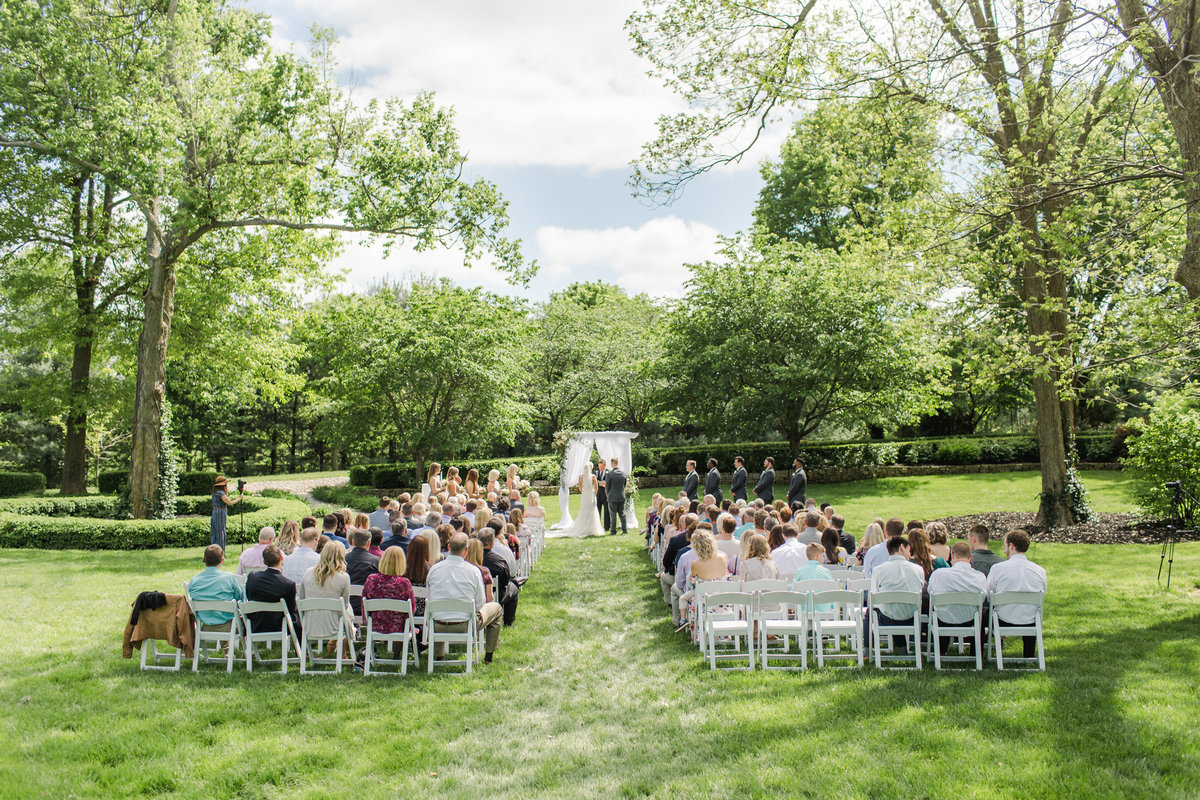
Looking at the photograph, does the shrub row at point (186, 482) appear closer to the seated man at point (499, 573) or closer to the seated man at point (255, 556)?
the seated man at point (255, 556)

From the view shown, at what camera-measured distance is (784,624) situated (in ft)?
24.1

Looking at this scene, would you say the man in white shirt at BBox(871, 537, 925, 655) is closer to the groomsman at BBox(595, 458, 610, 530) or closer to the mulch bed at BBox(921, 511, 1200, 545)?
the mulch bed at BBox(921, 511, 1200, 545)

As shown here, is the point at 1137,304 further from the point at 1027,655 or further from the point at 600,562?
the point at 600,562

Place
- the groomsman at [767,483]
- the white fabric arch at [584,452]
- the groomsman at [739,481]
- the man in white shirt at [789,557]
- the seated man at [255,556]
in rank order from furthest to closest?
the white fabric arch at [584,452] → the groomsman at [739,481] → the groomsman at [767,483] → the man in white shirt at [789,557] → the seated man at [255,556]

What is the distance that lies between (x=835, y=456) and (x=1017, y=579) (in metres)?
18.9

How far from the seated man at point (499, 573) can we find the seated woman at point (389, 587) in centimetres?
117

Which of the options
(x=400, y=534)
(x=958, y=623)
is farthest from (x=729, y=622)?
(x=400, y=534)

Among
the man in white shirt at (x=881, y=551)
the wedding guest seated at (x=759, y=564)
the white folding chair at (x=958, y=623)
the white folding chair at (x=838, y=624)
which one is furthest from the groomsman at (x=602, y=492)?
the white folding chair at (x=958, y=623)

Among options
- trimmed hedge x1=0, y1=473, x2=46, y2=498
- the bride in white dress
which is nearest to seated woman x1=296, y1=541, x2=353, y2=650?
the bride in white dress

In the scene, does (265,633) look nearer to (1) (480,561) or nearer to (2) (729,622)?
(1) (480,561)

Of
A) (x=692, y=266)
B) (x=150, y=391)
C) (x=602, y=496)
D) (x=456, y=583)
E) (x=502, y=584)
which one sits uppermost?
(x=692, y=266)

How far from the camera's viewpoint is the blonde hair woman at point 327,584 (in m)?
7.07

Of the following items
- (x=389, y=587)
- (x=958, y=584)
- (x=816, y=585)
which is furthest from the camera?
(x=816, y=585)

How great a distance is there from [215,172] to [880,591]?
15638mm
